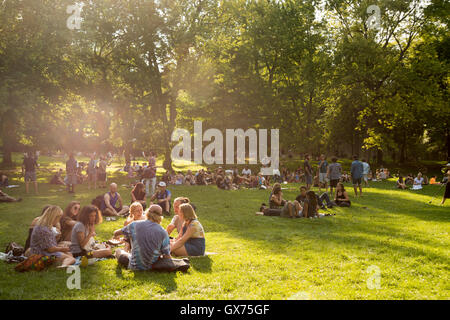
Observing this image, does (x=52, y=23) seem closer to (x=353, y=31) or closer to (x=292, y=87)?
(x=292, y=87)

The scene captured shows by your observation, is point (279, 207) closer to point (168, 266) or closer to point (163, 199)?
point (163, 199)

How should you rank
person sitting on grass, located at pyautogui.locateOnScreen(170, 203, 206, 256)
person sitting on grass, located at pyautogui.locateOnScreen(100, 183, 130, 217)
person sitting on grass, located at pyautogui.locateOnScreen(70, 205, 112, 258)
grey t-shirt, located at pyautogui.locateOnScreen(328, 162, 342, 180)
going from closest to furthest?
person sitting on grass, located at pyautogui.locateOnScreen(70, 205, 112, 258) < person sitting on grass, located at pyautogui.locateOnScreen(170, 203, 206, 256) < person sitting on grass, located at pyautogui.locateOnScreen(100, 183, 130, 217) < grey t-shirt, located at pyautogui.locateOnScreen(328, 162, 342, 180)

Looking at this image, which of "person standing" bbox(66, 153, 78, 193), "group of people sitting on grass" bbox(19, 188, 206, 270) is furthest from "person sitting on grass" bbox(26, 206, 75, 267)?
"person standing" bbox(66, 153, 78, 193)

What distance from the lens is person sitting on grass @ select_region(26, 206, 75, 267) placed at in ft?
23.0

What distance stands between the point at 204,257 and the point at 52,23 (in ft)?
71.2

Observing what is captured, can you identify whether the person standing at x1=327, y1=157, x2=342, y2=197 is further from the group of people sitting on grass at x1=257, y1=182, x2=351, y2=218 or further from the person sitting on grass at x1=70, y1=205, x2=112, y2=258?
the person sitting on grass at x1=70, y1=205, x2=112, y2=258

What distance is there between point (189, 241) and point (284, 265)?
2.15 metres

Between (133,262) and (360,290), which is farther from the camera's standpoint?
(133,262)

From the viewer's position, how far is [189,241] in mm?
7934

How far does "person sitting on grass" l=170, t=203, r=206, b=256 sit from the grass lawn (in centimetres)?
27

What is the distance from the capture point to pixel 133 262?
22.3 ft

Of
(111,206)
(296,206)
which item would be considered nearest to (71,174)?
(111,206)

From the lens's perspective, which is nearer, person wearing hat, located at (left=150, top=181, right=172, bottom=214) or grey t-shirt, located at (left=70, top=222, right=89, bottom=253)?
grey t-shirt, located at (left=70, top=222, right=89, bottom=253)
